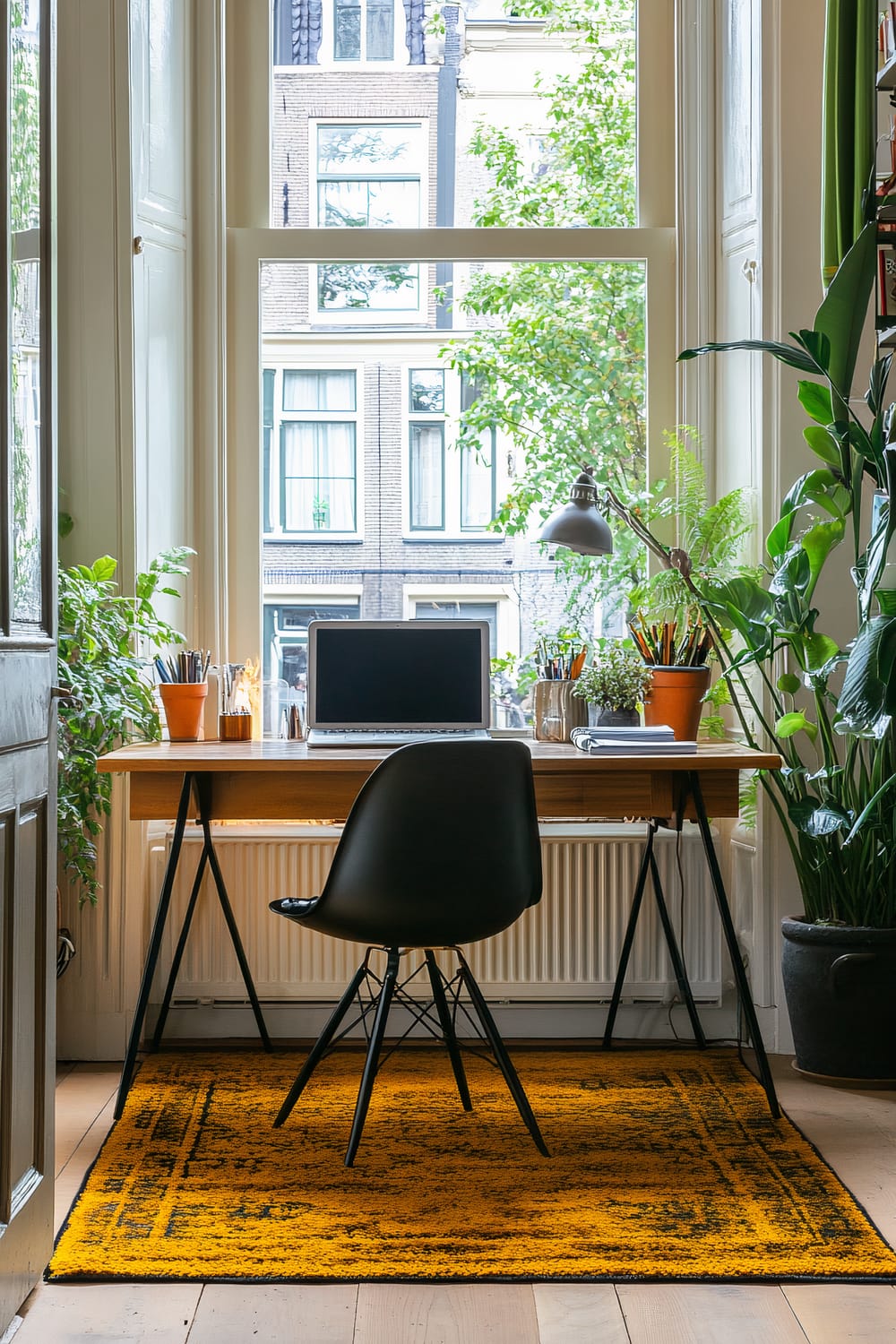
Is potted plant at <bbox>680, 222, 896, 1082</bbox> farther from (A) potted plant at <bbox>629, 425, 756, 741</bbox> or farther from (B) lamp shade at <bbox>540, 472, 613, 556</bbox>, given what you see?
(B) lamp shade at <bbox>540, 472, 613, 556</bbox>

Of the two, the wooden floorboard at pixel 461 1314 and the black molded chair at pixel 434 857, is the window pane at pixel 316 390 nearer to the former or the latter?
the black molded chair at pixel 434 857

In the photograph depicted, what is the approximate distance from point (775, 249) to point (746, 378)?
1.11 ft

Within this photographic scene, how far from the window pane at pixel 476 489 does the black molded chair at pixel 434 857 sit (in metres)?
1.27

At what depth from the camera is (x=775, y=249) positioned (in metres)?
3.32

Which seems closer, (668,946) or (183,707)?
(183,707)

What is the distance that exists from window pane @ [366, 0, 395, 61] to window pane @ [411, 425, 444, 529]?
1089 mm

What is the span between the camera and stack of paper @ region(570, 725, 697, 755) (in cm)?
294

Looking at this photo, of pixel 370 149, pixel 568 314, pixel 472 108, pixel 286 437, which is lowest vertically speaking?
pixel 286 437

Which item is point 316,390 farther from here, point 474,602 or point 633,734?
point 633,734

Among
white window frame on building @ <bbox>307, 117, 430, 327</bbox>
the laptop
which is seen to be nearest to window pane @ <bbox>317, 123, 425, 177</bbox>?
white window frame on building @ <bbox>307, 117, 430, 327</bbox>

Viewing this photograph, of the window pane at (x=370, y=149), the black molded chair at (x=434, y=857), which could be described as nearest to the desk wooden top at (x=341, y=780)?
the black molded chair at (x=434, y=857)

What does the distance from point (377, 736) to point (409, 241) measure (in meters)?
1.50

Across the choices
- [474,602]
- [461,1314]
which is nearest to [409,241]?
[474,602]

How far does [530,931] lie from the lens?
3457 mm
